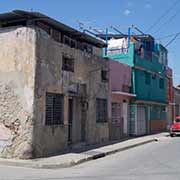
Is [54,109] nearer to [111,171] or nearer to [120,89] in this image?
[111,171]

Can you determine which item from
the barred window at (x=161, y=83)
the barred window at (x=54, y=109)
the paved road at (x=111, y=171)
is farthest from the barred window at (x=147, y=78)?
the paved road at (x=111, y=171)

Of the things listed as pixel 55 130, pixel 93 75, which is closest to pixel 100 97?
pixel 93 75

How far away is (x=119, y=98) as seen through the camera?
77.1ft

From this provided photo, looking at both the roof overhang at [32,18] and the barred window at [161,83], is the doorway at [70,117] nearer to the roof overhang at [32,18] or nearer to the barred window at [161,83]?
the roof overhang at [32,18]

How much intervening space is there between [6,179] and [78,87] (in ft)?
27.4

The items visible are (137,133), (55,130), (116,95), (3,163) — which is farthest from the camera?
(137,133)

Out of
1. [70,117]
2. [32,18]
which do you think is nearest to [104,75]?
[70,117]

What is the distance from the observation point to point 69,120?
17375 millimetres

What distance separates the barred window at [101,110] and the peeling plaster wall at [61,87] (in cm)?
30

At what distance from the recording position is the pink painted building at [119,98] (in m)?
22.2

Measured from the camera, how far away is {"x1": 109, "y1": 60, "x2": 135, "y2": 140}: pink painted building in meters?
22.2

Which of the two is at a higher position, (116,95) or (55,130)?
(116,95)

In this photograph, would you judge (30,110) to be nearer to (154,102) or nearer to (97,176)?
(97,176)

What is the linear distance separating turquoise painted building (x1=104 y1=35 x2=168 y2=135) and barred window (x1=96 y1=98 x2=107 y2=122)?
5.97 meters
